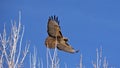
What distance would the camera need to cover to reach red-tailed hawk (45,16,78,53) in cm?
633

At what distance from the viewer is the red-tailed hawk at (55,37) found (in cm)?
633

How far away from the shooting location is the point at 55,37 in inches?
252

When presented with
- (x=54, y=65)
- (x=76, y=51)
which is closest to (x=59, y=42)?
(x=76, y=51)

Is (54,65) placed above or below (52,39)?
below

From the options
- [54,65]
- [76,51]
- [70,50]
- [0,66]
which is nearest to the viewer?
[0,66]

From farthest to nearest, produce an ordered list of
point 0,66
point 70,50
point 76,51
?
point 70,50 → point 76,51 → point 0,66

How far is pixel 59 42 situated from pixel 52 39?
0.28m

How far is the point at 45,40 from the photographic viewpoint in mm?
6695

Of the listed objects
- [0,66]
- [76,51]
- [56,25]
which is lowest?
[0,66]

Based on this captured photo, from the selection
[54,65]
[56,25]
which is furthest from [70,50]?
[54,65]

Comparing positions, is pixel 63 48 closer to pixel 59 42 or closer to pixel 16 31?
pixel 59 42

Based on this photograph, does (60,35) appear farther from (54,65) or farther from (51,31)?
(54,65)

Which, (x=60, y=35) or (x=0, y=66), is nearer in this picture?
(x=0, y=66)

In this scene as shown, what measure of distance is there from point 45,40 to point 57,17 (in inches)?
23.3
